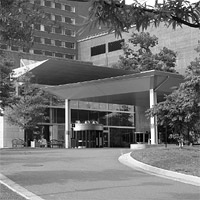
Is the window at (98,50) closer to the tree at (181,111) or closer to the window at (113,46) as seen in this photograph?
the window at (113,46)

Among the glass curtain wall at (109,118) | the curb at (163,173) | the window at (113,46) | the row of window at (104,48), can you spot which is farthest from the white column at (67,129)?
the window at (113,46)

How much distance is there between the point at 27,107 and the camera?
116ft

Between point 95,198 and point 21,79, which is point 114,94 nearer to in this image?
point 21,79

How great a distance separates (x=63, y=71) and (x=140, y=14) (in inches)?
1513

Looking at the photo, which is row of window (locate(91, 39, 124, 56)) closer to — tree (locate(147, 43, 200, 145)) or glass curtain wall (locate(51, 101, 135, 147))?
glass curtain wall (locate(51, 101, 135, 147))

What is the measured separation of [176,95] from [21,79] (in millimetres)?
19547

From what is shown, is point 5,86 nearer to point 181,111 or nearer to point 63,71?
point 181,111

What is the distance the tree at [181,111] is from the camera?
18484 mm

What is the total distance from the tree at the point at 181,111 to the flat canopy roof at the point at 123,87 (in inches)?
360

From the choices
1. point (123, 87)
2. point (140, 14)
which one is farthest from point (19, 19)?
point (123, 87)

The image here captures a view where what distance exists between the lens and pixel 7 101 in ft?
91.2

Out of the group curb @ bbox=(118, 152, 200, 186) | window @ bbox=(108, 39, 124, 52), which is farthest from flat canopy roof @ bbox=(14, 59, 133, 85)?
window @ bbox=(108, 39, 124, 52)

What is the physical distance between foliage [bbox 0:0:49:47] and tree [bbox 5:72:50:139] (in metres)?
25.5

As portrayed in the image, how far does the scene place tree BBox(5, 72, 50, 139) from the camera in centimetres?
3509
